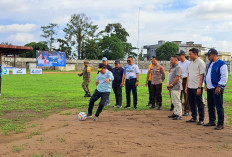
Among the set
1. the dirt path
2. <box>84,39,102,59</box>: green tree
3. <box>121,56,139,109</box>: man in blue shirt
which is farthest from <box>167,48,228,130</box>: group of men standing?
<box>84,39,102,59</box>: green tree

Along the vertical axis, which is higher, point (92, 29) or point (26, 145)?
point (92, 29)

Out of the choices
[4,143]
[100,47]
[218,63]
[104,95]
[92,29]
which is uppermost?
[92,29]

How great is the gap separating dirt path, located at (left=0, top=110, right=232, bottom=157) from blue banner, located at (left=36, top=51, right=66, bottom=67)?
43.3m

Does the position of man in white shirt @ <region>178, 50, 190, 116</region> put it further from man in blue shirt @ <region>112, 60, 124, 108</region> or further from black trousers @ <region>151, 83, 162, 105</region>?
man in blue shirt @ <region>112, 60, 124, 108</region>

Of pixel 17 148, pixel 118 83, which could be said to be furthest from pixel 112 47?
pixel 17 148

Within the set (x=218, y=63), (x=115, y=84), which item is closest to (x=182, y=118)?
(x=218, y=63)

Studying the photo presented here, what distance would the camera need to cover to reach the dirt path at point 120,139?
15.1ft

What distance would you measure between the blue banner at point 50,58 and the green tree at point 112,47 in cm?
2474

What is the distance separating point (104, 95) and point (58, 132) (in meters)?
2.04

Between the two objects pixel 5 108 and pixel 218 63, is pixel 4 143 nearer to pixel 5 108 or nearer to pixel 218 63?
pixel 5 108

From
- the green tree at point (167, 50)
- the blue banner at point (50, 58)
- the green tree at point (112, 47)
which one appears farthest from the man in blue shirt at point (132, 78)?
the green tree at point (167, 50)

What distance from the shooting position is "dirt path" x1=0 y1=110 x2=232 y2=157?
4.59m

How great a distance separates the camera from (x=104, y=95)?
7.54 meters

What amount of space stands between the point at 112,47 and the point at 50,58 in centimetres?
2884
